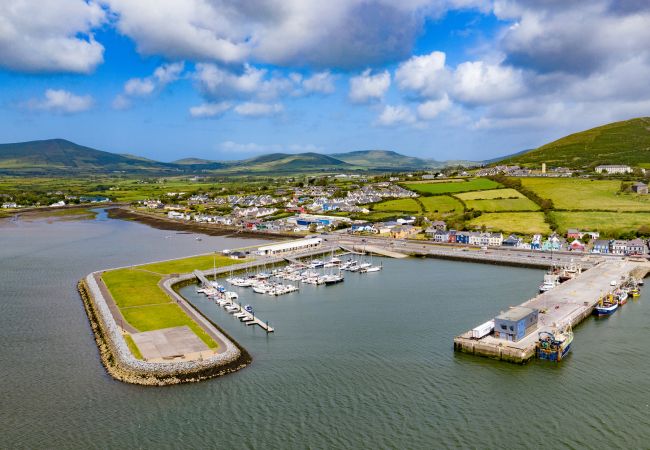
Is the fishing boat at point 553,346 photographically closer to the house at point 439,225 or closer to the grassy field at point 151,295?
the grassy field at point 151,295

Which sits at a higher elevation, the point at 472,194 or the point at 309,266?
the point at 472,194

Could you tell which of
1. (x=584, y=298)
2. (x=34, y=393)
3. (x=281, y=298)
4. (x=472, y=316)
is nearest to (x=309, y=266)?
(x=281, y=298)

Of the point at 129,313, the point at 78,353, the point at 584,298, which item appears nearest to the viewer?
the point at 78,353

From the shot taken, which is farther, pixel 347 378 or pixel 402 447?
pixel 347 378

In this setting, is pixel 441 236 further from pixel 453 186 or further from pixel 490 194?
pixel 453 186

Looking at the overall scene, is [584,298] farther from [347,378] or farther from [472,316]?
[347,378]

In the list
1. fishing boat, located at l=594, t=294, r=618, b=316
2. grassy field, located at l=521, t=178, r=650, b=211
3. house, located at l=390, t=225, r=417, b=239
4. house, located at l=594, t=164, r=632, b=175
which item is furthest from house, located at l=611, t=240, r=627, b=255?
house, located at l=594, t=164, r=632, b=175

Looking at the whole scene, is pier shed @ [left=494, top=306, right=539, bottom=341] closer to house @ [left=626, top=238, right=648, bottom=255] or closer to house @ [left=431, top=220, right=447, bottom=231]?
house @ [left=626, top=238, right=648, bottom=255]
